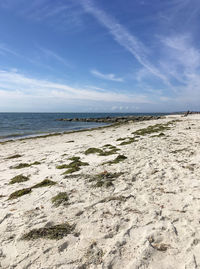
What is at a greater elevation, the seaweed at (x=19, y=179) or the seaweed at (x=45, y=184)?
the seaweed at (x=45, y=184)

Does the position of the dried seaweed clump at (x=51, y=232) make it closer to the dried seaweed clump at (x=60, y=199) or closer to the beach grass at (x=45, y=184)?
the dried seaweed clump at (x=60, y=199)

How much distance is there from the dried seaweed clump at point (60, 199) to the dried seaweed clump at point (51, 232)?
3.45 ft

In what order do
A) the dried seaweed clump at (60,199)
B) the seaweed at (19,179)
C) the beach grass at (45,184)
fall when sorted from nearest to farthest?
the dried seaweed clump at (60,199) < the beach grass at (45,184) < the seaweed at (19,179)

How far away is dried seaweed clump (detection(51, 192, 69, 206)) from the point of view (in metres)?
4.91

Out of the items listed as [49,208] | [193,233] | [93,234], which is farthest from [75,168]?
[193,233]

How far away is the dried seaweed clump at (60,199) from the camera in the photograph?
4.91 metres

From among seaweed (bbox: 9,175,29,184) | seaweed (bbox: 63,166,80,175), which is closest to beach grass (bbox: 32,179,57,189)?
seaweed (bbox: 63,166,80,175)

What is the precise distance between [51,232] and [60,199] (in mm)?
1440

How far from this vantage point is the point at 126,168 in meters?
7.42

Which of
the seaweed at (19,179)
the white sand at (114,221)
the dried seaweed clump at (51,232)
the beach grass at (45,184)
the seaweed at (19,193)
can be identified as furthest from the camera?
the seaweed at (19,179)

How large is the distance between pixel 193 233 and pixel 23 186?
5.69 metres

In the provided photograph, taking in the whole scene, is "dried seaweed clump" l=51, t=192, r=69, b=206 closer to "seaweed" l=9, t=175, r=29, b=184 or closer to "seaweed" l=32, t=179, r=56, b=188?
"seaweed" l=32, t=179, r=56, b=188

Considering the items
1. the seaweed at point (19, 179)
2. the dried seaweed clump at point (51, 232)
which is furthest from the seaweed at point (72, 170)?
the dried seaweed clump at point (51, 232)

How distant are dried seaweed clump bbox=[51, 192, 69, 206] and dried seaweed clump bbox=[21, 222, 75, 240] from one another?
105 centimetres
